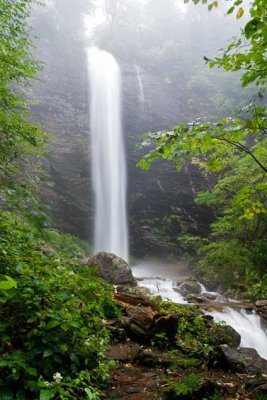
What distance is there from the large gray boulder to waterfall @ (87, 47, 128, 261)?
8.40 meters

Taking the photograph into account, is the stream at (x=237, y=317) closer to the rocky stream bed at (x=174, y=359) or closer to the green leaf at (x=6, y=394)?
the rocky stream bed at (x=174, y=359)

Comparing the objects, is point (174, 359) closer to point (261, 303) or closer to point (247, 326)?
point (247, 326)

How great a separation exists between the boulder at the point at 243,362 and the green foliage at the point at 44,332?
2133 mm

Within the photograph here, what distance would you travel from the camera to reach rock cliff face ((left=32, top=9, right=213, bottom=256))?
19391 millimetres

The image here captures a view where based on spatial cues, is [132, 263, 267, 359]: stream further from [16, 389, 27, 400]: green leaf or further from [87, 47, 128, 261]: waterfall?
[87, 47, 128, 261]: waterfall

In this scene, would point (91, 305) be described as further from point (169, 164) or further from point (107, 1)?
point (107, 1)

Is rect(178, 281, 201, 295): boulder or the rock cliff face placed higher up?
the rock cliff face

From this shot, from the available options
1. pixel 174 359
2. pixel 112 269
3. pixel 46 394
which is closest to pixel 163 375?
pixel 174 359

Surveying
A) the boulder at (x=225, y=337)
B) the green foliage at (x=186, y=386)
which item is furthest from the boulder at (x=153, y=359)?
the boulder at (x=225, y=337)

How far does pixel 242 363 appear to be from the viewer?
483 centimetres

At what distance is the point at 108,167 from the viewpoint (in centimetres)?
2070

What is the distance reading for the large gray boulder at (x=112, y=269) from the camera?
33.2ft

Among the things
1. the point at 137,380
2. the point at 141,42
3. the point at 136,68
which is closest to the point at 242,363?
the point at 137,380

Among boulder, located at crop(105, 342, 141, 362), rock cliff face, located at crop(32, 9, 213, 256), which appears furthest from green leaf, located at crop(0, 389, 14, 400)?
rock cliff face, located at crop(32, 9, 213, 256)
